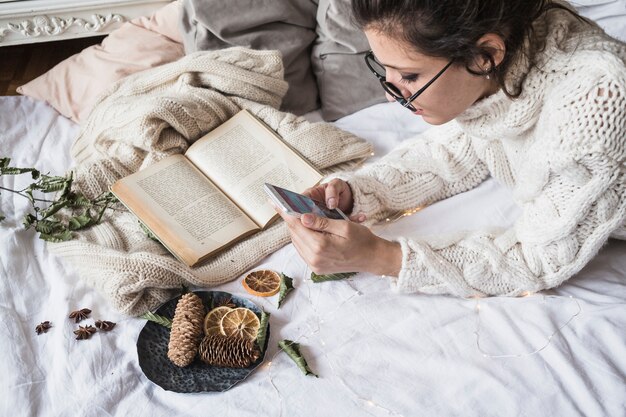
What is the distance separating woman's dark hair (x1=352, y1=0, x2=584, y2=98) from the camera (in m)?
0.86

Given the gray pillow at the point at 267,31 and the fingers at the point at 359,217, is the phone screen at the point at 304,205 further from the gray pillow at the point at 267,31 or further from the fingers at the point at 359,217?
the gray pillow at the point at 267,31

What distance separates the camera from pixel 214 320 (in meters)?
1.14

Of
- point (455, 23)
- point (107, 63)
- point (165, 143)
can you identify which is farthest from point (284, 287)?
point (107, 63)

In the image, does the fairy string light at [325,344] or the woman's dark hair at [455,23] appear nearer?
the woman's dark hair at [455,23]

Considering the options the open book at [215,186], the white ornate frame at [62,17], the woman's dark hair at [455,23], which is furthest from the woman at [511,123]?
the white ornate frame at [62,17]

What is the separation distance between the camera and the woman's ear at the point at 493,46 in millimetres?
904

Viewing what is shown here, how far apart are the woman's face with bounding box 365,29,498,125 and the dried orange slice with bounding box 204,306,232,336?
19.7 inches

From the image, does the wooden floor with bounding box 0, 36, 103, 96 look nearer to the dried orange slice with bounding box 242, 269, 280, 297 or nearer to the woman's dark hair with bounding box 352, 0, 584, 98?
the dried orange slice with bounding box 242, 269, 280, 297

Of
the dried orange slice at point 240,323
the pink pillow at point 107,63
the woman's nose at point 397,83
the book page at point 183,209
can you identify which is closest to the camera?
the woman's nose at point 397,83

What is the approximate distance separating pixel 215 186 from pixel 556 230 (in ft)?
2.37

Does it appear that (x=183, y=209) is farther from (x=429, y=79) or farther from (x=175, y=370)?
(x=429, y=79)

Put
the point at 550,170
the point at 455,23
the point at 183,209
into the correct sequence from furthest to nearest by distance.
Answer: the point at 183,209 < the point at 550,170 < the point at 455,23

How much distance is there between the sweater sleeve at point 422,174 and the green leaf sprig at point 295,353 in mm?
311

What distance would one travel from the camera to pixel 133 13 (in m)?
1.96
